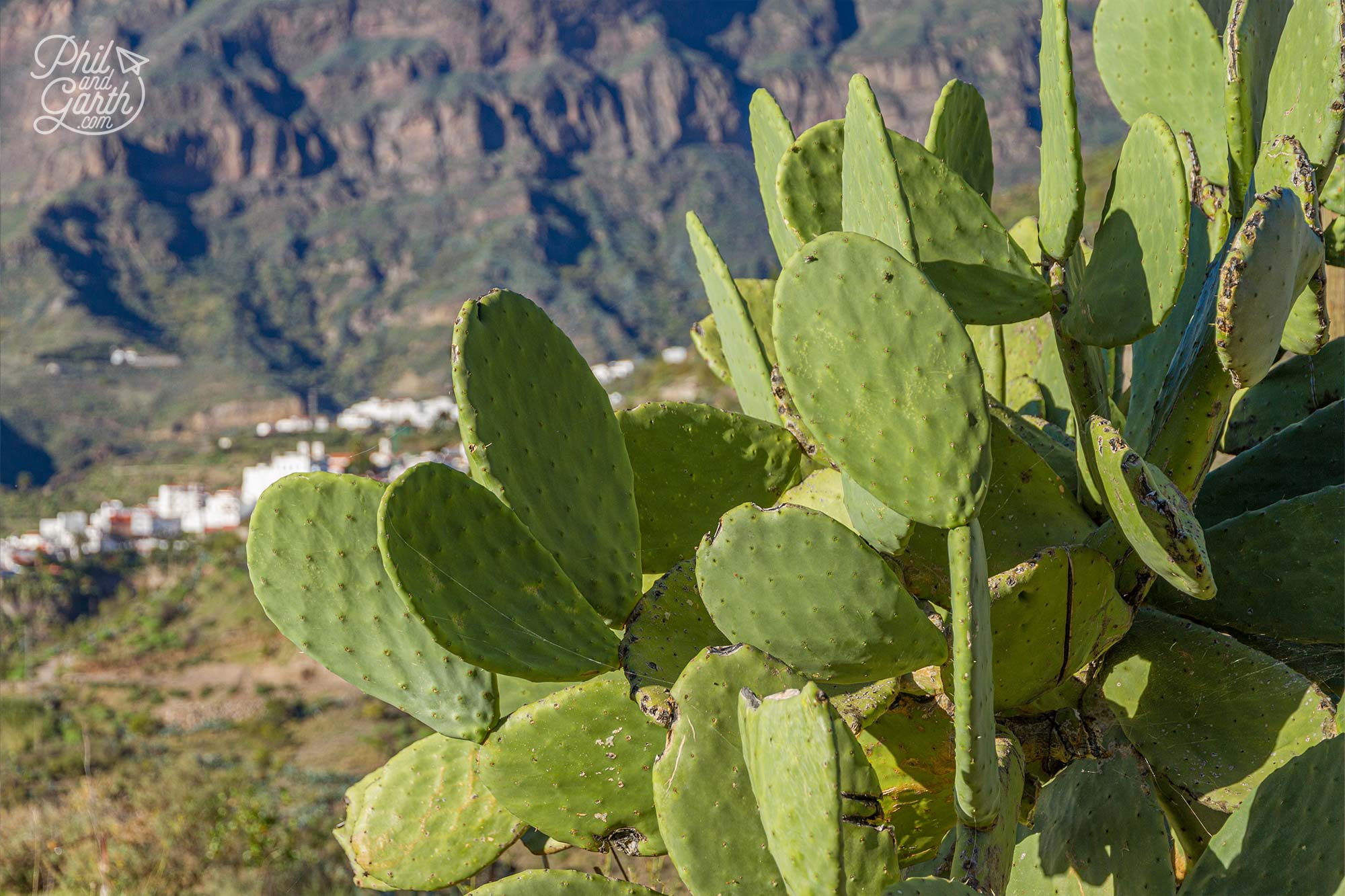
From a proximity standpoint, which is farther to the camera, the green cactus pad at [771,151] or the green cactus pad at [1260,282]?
the green cactus pad at [771,151]

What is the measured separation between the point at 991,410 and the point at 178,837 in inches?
277

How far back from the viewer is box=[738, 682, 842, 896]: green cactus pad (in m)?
0.70

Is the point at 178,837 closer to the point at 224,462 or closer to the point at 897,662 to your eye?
the point at 897,662

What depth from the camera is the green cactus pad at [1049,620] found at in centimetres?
94

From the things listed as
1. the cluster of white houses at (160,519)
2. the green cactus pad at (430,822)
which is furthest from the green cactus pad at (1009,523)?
the cluster of white houses at (160,519)

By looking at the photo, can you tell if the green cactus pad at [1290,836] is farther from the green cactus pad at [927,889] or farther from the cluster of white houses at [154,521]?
the cluster of white houses at [154,521]

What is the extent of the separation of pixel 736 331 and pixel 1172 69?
598 mm

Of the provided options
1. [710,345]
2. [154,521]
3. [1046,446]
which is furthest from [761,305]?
[154,521]

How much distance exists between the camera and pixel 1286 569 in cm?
110

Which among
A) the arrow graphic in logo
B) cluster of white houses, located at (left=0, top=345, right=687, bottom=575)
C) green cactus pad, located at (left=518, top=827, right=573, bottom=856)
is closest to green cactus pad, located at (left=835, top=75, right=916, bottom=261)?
green cactus pad, located at (left=518, top=827, right=573, bottom=856)

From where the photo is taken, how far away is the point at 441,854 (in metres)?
1.31

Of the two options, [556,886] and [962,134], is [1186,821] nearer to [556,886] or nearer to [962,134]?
[556,886]

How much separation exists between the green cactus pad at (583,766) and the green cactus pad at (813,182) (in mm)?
498

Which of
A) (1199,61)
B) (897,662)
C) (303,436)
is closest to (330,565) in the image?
(897,662)
